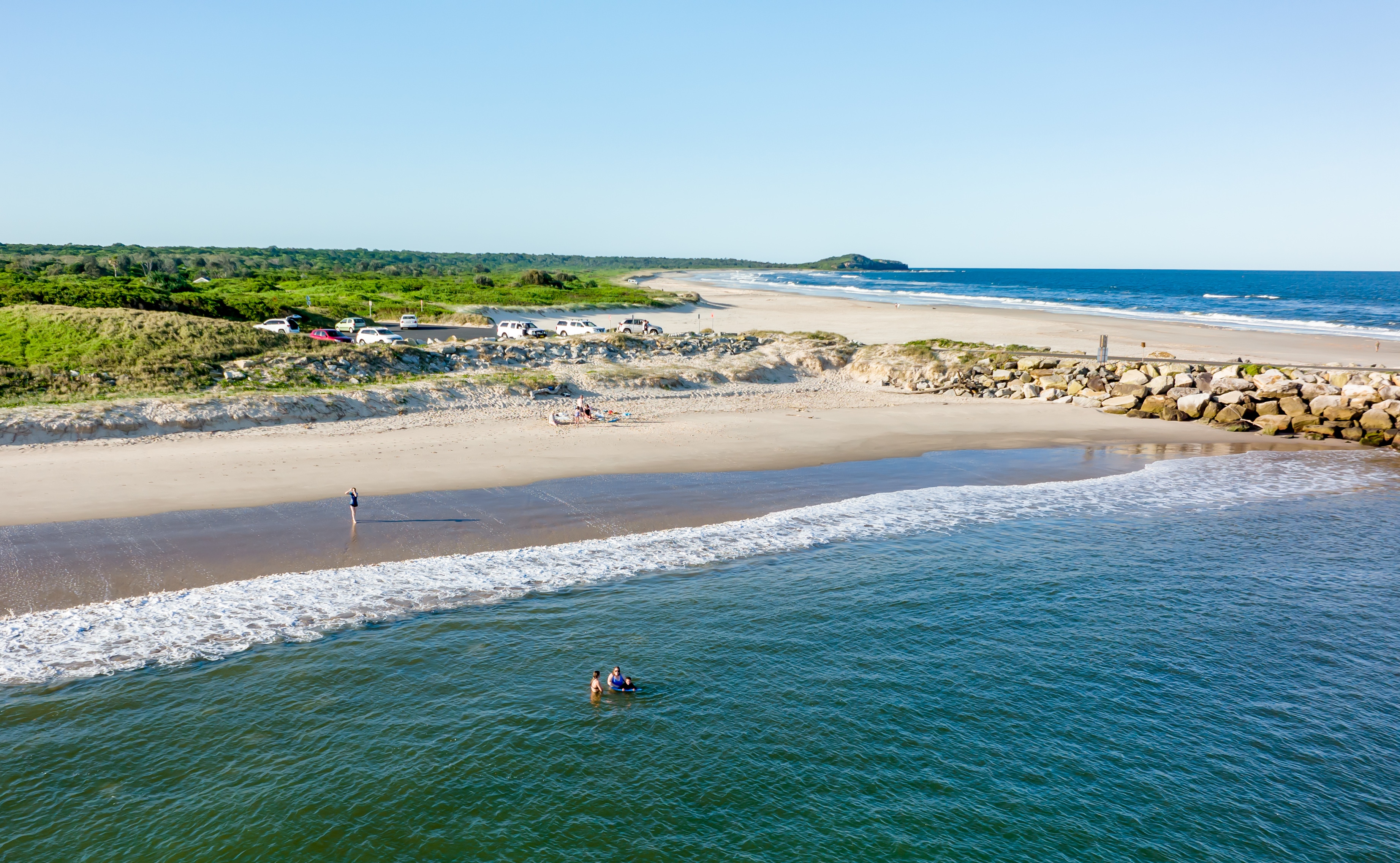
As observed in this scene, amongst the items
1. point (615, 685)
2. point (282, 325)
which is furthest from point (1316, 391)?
point (282, 325)

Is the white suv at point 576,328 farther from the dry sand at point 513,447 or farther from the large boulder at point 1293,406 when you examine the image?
the large boulder at point 1293,406

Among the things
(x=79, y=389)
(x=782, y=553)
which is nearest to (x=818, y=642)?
(x=782, y=553)

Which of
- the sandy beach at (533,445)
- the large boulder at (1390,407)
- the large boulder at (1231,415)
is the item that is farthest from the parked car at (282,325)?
the large boulder at (1390,407)

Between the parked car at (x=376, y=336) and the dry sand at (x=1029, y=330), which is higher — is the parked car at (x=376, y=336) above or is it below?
below

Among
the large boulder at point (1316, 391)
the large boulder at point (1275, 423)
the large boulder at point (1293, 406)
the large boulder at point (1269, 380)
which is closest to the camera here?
the large boulder at point (1275, 423)

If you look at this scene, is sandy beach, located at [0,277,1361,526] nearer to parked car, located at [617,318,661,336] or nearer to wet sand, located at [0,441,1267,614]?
wet sand, located at [0,441,1267,614]

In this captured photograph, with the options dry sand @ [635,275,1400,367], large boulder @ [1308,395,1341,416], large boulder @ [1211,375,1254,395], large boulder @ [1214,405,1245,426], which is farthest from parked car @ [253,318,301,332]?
large boulder @ [1308,395,1341,416]

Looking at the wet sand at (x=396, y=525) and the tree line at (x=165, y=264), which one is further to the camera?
the tree line at (x=165, y=264)
